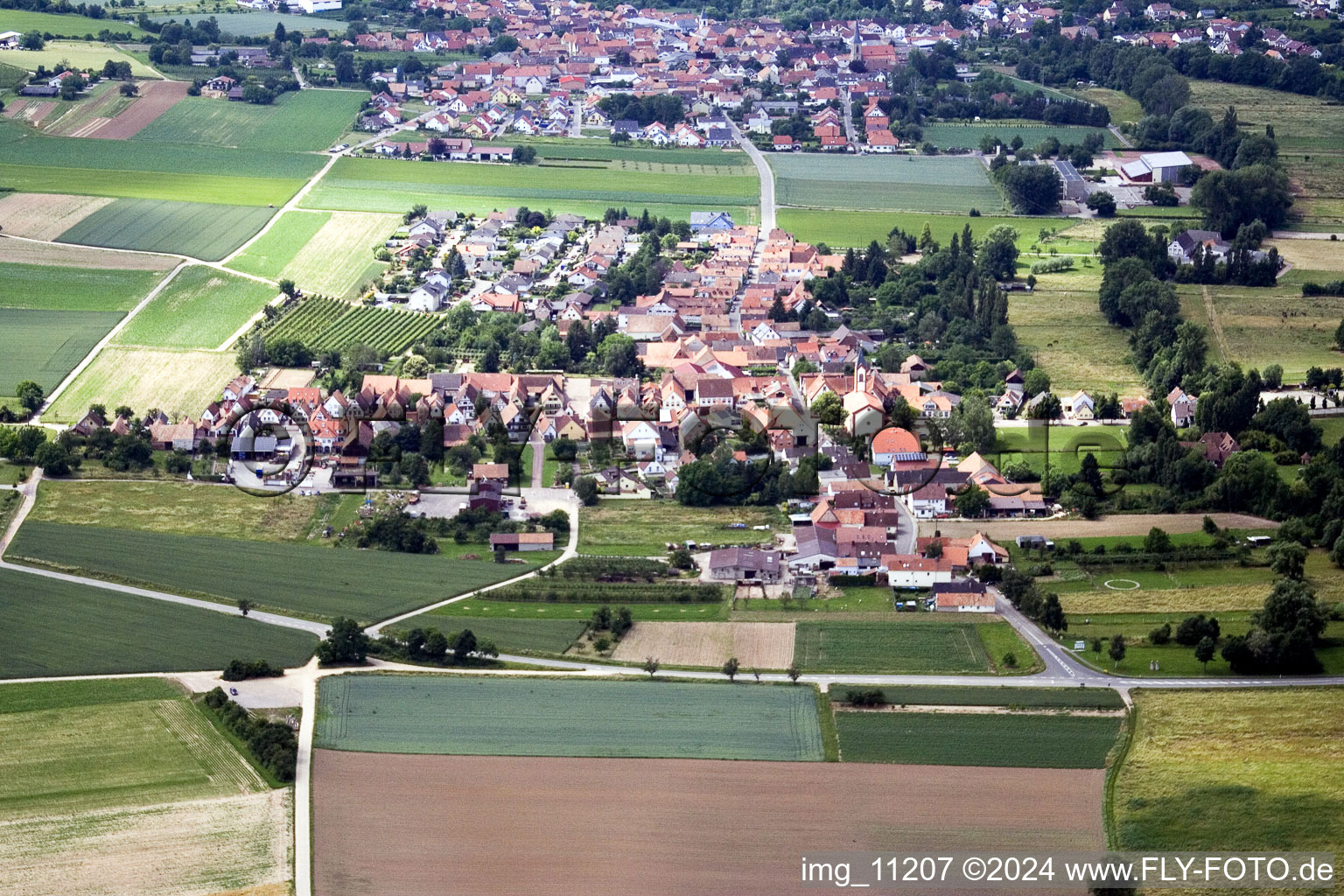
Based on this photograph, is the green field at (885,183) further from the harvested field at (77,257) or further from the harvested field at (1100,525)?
the harvested field at (1100,525)

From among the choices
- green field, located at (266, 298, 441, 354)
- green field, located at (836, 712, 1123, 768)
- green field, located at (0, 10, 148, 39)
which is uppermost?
green field, located at (0, 10, 148, 39)

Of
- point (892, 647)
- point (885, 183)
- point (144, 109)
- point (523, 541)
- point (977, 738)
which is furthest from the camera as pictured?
point (144, 109)

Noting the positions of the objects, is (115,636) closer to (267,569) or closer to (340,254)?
(267,569)

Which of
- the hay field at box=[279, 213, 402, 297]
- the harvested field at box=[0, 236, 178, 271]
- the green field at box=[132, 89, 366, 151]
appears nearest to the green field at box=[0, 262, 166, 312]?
the harvested field at box=[0, 236, 178, 271]

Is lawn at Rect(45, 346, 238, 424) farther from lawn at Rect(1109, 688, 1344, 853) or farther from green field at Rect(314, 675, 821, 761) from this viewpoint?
lawn at Rect(1109, 688, 1344, 853)

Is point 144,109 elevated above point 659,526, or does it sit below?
above

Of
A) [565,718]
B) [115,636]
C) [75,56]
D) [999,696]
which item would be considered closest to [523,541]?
[565,718]

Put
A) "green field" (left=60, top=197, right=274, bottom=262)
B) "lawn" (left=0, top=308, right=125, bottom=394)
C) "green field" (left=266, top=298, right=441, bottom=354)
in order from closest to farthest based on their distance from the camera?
"lawn" (left=0, top=308, right=125, bottom=394) → "green field" (left=266, top=298, right=441, bottom=354) → "green field" (left=60, top=197, right=274, bottom=262)
